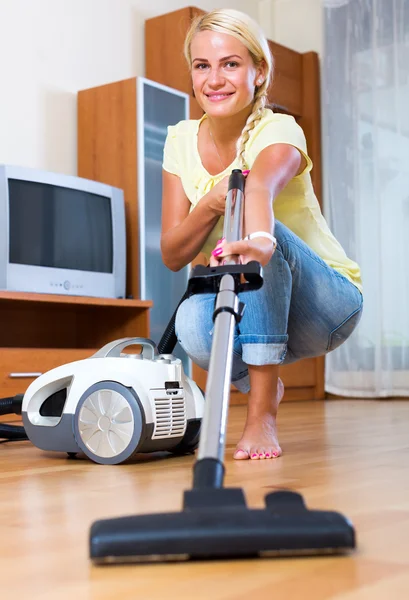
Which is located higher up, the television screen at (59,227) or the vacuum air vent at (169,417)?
the television screen at (59,227)

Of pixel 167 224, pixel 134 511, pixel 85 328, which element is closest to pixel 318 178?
pixel 85 328

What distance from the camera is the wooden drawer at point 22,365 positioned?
9.32 ft

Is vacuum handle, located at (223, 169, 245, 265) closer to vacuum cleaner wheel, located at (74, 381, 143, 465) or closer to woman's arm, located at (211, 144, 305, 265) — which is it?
woman's arm, located at (211, 144, 305, 265)

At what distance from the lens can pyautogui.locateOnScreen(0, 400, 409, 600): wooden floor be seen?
0.67m

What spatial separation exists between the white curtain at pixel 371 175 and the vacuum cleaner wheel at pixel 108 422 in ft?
9.97

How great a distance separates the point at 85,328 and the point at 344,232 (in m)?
1.64

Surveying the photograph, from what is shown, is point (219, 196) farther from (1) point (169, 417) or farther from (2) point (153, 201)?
(2) point (153, 201)

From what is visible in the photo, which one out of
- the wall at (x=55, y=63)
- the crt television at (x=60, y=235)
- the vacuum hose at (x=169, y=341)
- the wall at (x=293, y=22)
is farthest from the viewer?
the wall at (x=293, y=22)

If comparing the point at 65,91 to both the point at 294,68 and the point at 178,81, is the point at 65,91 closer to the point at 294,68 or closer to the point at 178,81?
the point at 178,81

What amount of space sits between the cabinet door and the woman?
5.68 ft

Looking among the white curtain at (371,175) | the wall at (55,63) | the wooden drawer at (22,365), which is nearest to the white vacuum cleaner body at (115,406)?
the wooden drawer at (22,365)

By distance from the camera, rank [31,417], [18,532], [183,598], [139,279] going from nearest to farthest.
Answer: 1. [183,598]
2. [18,532]
3. [31,417]
4. [139,279]

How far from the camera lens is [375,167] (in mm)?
4441

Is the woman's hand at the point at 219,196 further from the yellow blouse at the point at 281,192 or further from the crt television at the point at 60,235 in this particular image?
the crt television at the point at 60,235
